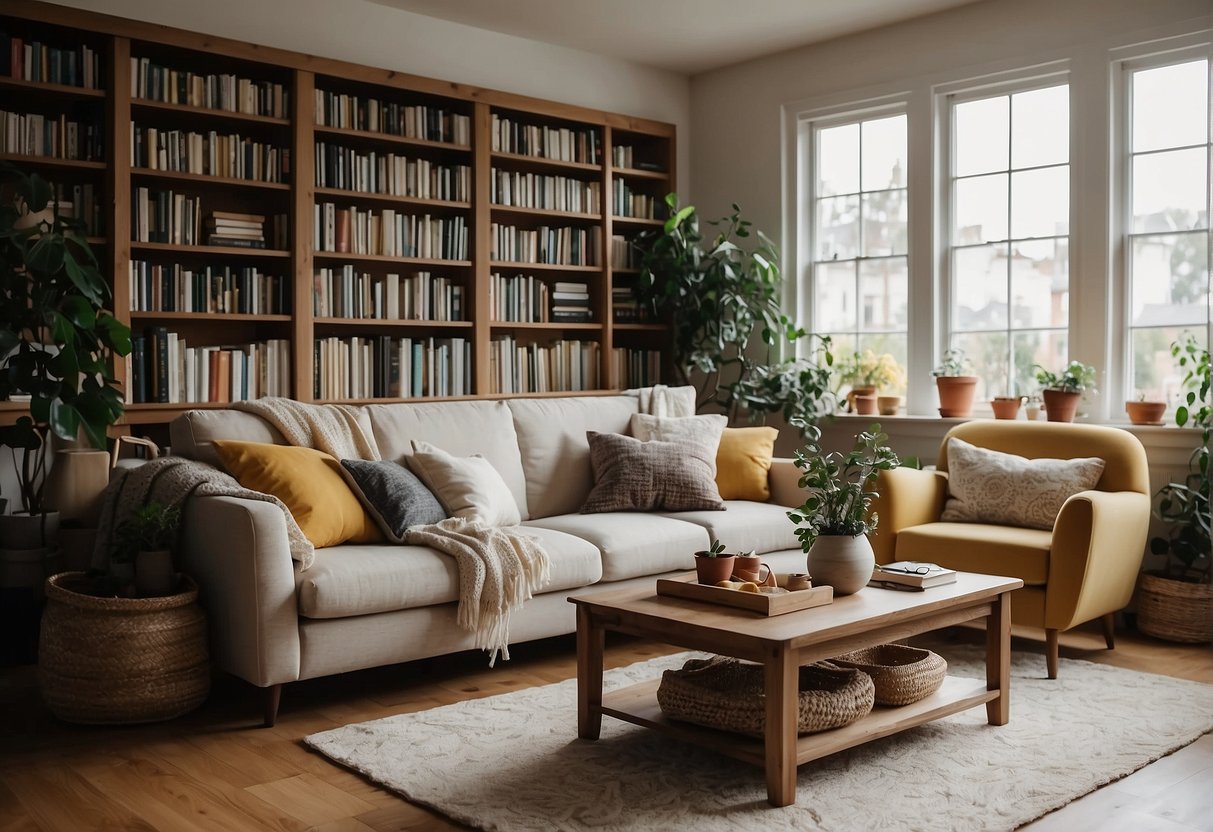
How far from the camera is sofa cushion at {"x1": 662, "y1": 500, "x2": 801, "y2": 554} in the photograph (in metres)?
4.40

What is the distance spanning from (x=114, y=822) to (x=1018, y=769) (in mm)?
2177

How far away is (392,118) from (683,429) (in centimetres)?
193

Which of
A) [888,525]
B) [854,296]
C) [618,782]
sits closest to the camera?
[618,782]

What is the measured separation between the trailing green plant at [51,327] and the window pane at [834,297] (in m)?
3.45

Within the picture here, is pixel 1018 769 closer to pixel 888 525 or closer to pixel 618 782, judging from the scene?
pixel 618 782

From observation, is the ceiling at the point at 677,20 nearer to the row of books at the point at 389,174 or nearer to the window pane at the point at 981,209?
the row of books at the point at 389,174

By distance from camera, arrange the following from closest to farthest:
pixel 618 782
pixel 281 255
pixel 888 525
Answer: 1. pixel 618 782
2. pixel 888 525
3. pixel 281 255

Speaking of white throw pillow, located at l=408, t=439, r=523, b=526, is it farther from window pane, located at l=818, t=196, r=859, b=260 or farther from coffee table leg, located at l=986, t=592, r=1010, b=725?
window pane, located at l=818, t=196, r=859, b=260

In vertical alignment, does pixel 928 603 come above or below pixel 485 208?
below

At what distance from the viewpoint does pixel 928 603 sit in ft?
9.84

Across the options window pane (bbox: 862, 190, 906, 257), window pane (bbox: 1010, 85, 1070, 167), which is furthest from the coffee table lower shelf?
window pane (bbox: 862, 190, 906, 257)

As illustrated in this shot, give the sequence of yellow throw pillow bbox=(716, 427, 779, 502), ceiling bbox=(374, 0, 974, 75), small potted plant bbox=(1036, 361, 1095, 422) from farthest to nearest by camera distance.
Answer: ceiling bbox=(374, 0, 974, 75), yellow throw pillow bbox=(716, 427, 779, 502), small potted plant bbox=(1036, 361, 1095, 422)

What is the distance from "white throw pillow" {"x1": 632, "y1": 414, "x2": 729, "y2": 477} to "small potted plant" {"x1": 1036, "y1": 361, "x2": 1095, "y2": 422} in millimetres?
1371

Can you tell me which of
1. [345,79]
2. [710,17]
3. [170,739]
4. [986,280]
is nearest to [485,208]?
[345,79]
